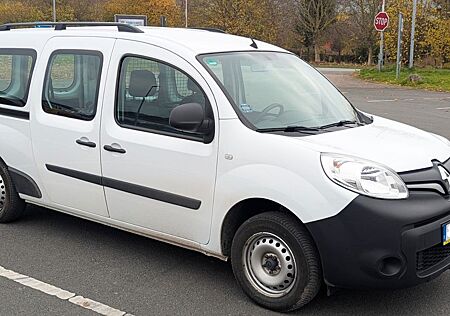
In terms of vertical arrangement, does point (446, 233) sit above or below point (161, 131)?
below

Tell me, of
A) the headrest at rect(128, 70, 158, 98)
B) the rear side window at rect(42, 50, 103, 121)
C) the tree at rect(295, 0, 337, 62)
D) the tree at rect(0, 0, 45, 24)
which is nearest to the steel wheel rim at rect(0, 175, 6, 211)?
the rear side window at rect(42, 50, 103, 121)

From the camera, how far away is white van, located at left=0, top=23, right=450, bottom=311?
348 cm

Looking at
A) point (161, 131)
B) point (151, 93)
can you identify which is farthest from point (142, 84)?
point (161, 131)

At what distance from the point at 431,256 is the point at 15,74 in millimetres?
3883

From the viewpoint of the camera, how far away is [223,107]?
3.97 meters

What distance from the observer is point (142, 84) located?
443 cm

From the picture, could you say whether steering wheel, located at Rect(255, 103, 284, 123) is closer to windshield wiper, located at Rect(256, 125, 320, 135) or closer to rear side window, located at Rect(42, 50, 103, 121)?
windshield wiper, located at Rect(256, 125, 320, 135)

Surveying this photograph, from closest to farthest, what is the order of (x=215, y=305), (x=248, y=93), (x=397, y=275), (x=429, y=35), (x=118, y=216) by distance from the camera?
(x=397, y=275)
(x=215, y=305)
(x=248, y=93)
(x=118, y=216)
(x=429, y=35)

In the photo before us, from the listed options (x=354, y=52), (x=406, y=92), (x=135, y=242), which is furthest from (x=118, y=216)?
(x=354, y=52)

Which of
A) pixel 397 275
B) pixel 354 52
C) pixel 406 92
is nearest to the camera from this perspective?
pixel 397 275

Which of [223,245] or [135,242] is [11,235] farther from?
[223,245]

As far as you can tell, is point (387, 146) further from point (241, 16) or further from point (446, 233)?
point (241, 16)

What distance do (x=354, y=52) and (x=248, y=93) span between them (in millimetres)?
47888

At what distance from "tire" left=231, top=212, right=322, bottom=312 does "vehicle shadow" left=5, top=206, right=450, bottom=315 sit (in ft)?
0.42
